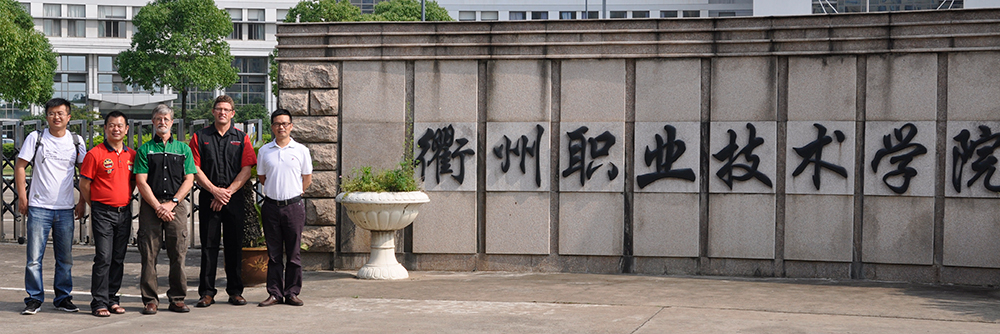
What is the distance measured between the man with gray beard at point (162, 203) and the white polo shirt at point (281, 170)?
2.20 feet

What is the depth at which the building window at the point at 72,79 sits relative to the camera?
8206 centimetres

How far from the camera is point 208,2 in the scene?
55188 millimetres

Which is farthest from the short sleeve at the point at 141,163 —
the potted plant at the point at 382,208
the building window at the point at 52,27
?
the building window at the point at 52,27

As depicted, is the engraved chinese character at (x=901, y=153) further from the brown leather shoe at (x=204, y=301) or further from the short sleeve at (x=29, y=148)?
the short sleeve at (x=29, y=148)

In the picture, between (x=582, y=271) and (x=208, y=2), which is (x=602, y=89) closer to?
(x=582, y=271)

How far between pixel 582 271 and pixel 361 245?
2.54 m

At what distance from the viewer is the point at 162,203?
25.0 feet

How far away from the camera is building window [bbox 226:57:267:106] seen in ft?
280

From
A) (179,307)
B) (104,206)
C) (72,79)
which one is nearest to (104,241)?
(104,206)

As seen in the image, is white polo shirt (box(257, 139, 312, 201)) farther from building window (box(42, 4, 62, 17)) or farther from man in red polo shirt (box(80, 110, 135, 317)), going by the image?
building window (box(42, 4, 62, 17))

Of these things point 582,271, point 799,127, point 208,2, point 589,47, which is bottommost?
point 582,271

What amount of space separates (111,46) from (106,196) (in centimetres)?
8321

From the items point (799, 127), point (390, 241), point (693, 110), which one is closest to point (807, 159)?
point (799, 127)

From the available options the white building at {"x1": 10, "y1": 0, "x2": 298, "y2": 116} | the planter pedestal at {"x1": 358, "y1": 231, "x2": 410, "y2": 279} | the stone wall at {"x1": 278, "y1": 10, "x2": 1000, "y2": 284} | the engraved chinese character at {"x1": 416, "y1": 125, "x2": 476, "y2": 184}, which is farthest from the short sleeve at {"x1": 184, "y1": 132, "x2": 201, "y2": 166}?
the white building at {"x1": 10, "y1": 0, "x2": 298, "y2": 116}
